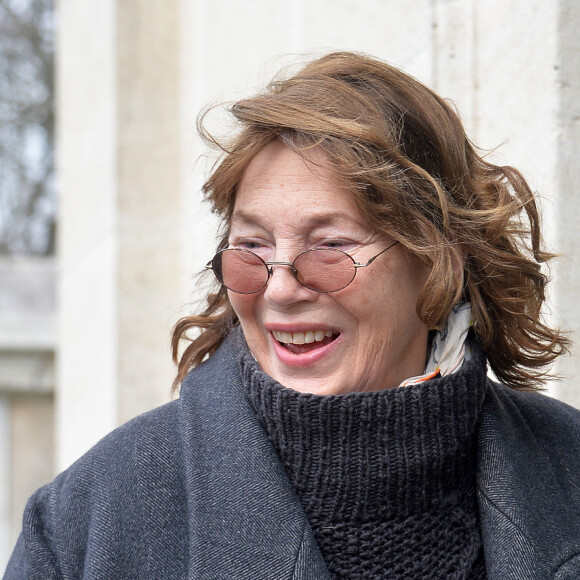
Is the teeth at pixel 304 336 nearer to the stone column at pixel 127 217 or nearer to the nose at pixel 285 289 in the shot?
the nose at pixel 285 289

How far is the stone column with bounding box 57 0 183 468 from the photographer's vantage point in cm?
510

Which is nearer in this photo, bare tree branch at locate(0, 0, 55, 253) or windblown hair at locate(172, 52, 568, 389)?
windblown hair at locate(172, 52, 568, 389)

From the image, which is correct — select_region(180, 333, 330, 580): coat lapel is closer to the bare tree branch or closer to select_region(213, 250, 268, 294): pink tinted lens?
select_region(213, 250, 268, 294): pink tinted lens

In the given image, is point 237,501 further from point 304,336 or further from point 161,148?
point 161,148

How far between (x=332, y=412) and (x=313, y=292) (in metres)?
0.27

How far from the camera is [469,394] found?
2068 mm

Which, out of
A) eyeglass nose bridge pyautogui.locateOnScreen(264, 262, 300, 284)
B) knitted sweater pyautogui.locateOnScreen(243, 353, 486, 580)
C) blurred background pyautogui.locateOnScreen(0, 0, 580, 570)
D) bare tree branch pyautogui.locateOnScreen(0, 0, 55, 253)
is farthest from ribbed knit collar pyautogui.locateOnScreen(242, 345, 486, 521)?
bare tree branch pyautogui.locateOnScreen(0, 0, 55, 253)

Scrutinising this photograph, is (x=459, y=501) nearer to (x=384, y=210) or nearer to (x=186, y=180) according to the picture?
(x=384, y=210)

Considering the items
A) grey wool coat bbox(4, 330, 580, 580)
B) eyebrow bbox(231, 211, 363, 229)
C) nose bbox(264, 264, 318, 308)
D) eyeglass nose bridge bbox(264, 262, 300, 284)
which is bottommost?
grey wool coat bbox(4, 330, 580, 580)

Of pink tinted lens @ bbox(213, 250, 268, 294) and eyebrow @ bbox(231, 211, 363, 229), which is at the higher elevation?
eyebrow @ bbox(231, 211, 363, 229)

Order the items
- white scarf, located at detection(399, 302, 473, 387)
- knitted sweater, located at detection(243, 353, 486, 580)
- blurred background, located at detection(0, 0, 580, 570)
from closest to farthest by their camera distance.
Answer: knitted sweater, located at detection(243, 353, 486, 580)
white scarf, located at detection(399, 302, 473, 387)
blurred background, located at detection(0, 0, 580, 570)

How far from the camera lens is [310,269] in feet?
6.47

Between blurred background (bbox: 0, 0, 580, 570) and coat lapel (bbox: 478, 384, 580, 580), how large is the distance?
2.18ft

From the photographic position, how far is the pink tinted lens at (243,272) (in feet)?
6.59
